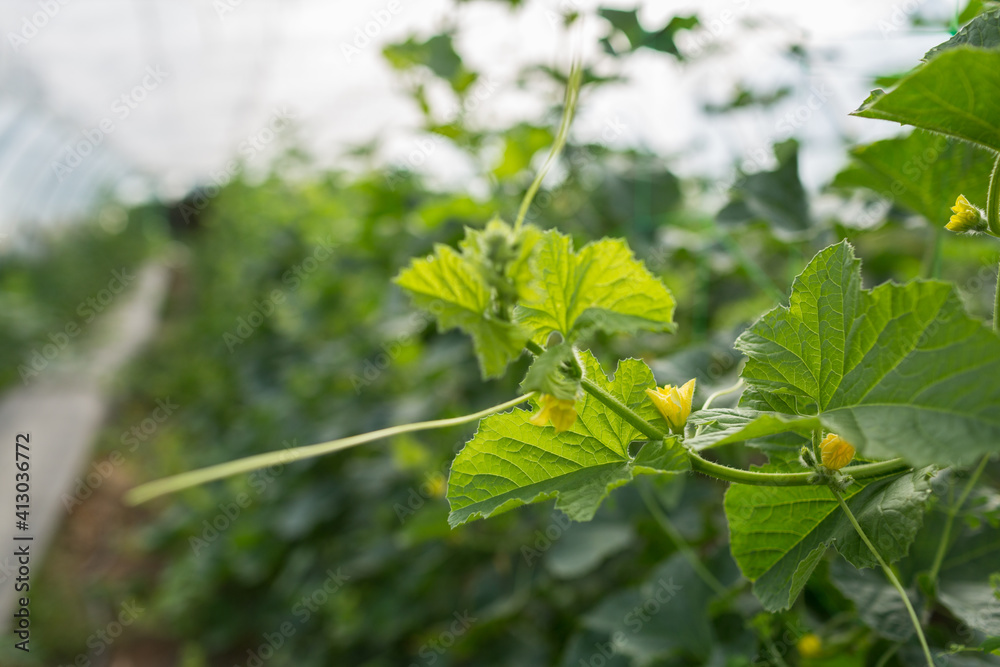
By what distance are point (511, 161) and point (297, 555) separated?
218cm

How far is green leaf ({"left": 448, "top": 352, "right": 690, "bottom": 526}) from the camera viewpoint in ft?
1.76

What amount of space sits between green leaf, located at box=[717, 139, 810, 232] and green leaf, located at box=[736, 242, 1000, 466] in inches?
28.4

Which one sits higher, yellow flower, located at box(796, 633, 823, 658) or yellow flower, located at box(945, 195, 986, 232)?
yellow flower, located at box(945, 195, 986, 232)

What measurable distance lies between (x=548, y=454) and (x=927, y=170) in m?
0.68

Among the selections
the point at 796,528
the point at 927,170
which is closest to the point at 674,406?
the point at 796,528

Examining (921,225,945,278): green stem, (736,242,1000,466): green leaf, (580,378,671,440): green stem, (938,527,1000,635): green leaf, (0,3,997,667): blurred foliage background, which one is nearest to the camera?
(736,242,1000,466): green leaf

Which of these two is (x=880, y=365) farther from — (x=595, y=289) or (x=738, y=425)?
(x=595, y=289)

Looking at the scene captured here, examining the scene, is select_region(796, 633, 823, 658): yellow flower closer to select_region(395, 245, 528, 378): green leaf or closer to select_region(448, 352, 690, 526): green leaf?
select_region(448, 352, 690, 526): green leaf

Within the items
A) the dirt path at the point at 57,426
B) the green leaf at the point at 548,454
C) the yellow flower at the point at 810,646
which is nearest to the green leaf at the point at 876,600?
the yellow flower at the point at 810,646

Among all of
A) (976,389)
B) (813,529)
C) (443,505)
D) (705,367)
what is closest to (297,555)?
(443,505)

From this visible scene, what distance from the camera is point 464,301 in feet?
1.73

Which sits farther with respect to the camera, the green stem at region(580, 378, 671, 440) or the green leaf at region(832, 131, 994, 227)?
the green leaf at region(832, 131, 994, 227)

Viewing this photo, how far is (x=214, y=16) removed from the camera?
5801mm

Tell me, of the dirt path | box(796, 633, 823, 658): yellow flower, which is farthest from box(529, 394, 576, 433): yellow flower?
the dirt path
